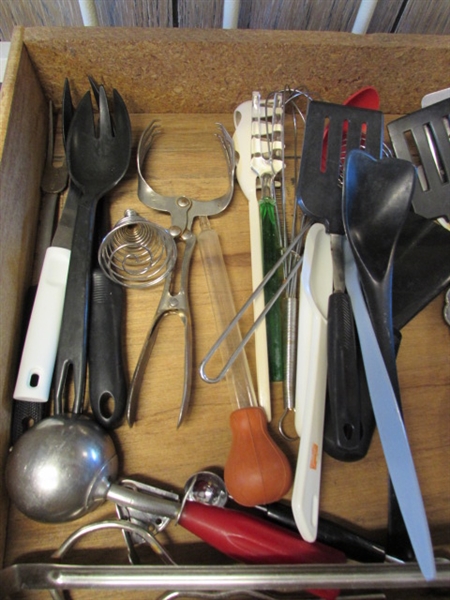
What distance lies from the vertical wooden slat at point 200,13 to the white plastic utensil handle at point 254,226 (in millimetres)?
235

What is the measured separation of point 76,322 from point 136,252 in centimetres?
12

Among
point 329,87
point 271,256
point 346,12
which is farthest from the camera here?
point 346,12

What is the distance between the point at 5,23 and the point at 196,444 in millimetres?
710

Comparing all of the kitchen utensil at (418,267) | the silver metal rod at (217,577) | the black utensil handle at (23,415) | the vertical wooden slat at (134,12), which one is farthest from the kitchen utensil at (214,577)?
the vertical wooden slat at (134,12)

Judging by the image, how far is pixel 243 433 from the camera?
0.43 metres

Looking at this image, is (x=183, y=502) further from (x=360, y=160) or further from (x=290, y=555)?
(x=360, y=160)

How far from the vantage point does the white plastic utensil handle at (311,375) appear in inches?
15.4

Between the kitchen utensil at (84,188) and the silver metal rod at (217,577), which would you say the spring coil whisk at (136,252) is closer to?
the kitchen utensil at (84,188)

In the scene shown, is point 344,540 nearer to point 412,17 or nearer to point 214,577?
point 214,577

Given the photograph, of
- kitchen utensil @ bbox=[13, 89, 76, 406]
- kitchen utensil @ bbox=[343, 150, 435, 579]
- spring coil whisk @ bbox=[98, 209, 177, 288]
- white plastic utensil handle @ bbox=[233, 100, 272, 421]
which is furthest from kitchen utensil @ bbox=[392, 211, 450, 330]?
kitchen utensil @ bbox=[13, 89, 76, 406]

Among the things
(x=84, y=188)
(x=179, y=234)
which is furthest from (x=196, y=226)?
(x=84, y=188)

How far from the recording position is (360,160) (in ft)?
1.54

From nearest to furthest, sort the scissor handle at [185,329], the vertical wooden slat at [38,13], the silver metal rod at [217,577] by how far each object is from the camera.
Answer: the silver metal rod at [217,577]
the scissor handle at [185,329]
the vertical wooden slat at [38,13]

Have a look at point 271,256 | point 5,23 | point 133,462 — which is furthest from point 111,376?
point 5,23
